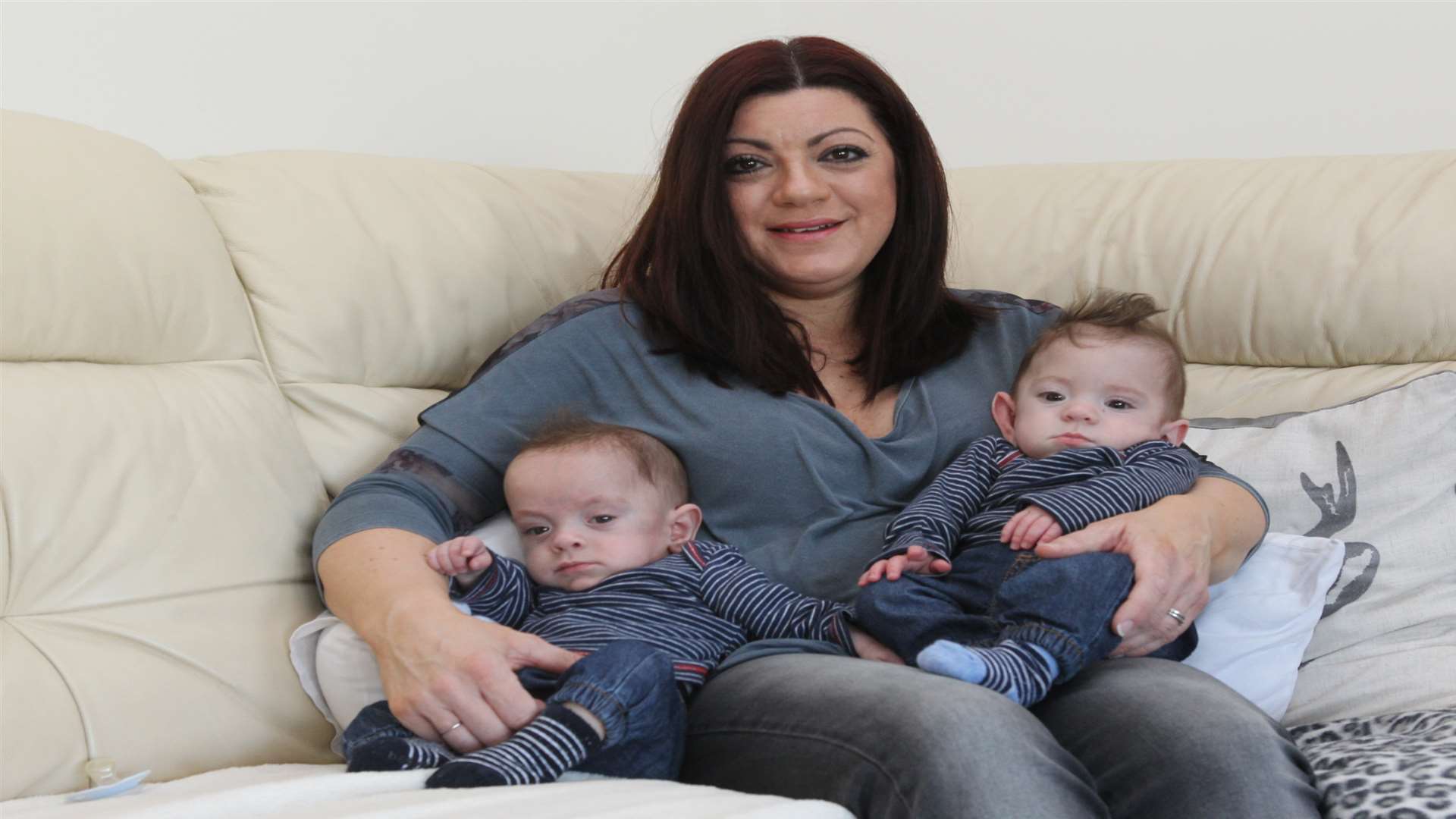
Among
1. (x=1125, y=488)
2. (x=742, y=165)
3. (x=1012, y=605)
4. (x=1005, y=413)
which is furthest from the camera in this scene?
(x=742, y=165)

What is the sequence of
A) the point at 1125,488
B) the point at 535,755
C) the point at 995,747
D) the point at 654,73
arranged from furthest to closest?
the point at 654,73
the point at 1125,488
the point at 535,755
the point at 995,747

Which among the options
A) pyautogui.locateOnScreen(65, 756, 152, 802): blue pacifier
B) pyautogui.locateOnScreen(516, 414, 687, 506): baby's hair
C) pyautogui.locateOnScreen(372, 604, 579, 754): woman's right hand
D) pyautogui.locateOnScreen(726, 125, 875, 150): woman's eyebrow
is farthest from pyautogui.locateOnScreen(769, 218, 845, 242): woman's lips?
pyautogui.locateOnScreen(65, 756, 152, 802): blue pacifier

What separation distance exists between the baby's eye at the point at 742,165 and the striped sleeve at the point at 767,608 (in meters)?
0.58

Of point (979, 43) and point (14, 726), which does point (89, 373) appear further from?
point (979, 43)

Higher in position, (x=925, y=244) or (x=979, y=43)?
(x=979, y=43)

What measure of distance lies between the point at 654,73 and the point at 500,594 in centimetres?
158

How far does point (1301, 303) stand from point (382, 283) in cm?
131

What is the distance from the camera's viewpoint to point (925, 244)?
190 centimetres

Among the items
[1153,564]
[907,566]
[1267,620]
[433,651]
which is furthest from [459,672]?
[1267,620]

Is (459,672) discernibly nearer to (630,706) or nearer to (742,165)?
(630,706)

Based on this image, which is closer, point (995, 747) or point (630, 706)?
point (995, 747)

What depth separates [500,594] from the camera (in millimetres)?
1517

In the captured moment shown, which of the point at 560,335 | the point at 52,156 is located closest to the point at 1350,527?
the point at 560,335

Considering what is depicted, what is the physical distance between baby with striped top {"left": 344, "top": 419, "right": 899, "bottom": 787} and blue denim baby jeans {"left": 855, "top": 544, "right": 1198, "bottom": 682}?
63 millimetres
